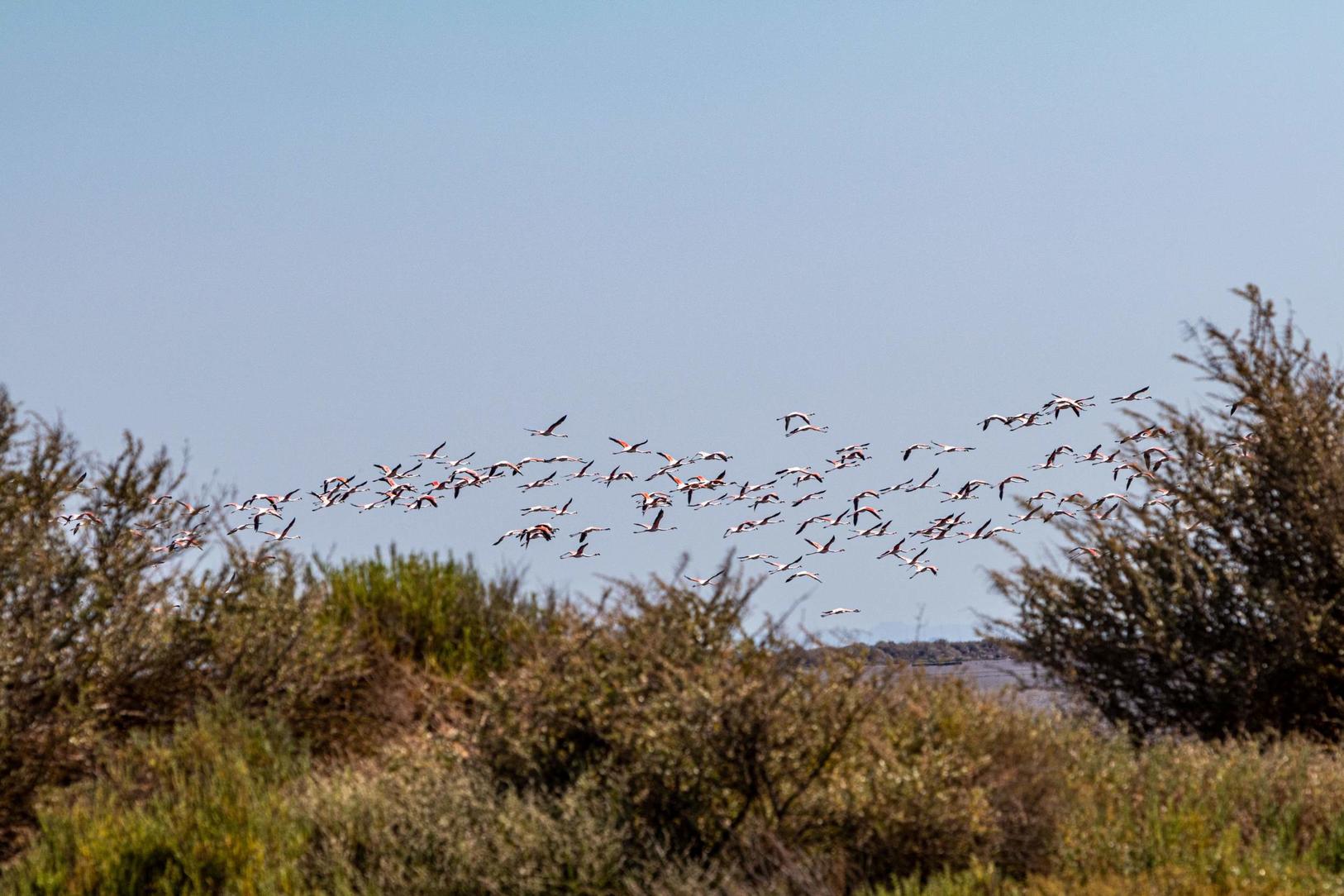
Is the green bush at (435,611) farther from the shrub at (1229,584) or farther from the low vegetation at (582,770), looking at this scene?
the shrub at (1229,584)

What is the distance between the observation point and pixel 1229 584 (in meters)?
13.3

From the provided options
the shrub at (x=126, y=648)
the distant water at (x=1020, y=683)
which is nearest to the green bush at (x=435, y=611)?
the shrub at (x=126, y=648)

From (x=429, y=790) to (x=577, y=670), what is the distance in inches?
53.0

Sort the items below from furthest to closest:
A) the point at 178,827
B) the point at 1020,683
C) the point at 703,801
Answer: the point at 1020,683 → the point at 178,827 → the point at 703,801

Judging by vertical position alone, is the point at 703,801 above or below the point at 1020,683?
below

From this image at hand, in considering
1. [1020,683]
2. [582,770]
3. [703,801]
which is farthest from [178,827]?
[1020,683]

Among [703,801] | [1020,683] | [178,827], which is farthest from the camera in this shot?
[1020,683]

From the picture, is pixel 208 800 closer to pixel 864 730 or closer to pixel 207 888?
pixel 207 888

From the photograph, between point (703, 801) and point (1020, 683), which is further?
point (1020, 683)

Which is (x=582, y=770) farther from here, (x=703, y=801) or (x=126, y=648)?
(x=126, y=648)

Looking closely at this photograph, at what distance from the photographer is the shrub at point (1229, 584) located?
42.8ft

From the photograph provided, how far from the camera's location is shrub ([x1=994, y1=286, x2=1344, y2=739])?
13047 mm

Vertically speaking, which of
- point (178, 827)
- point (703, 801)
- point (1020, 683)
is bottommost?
point (178, 827)

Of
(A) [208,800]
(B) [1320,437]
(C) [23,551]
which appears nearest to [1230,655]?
(B) [1320,437]
